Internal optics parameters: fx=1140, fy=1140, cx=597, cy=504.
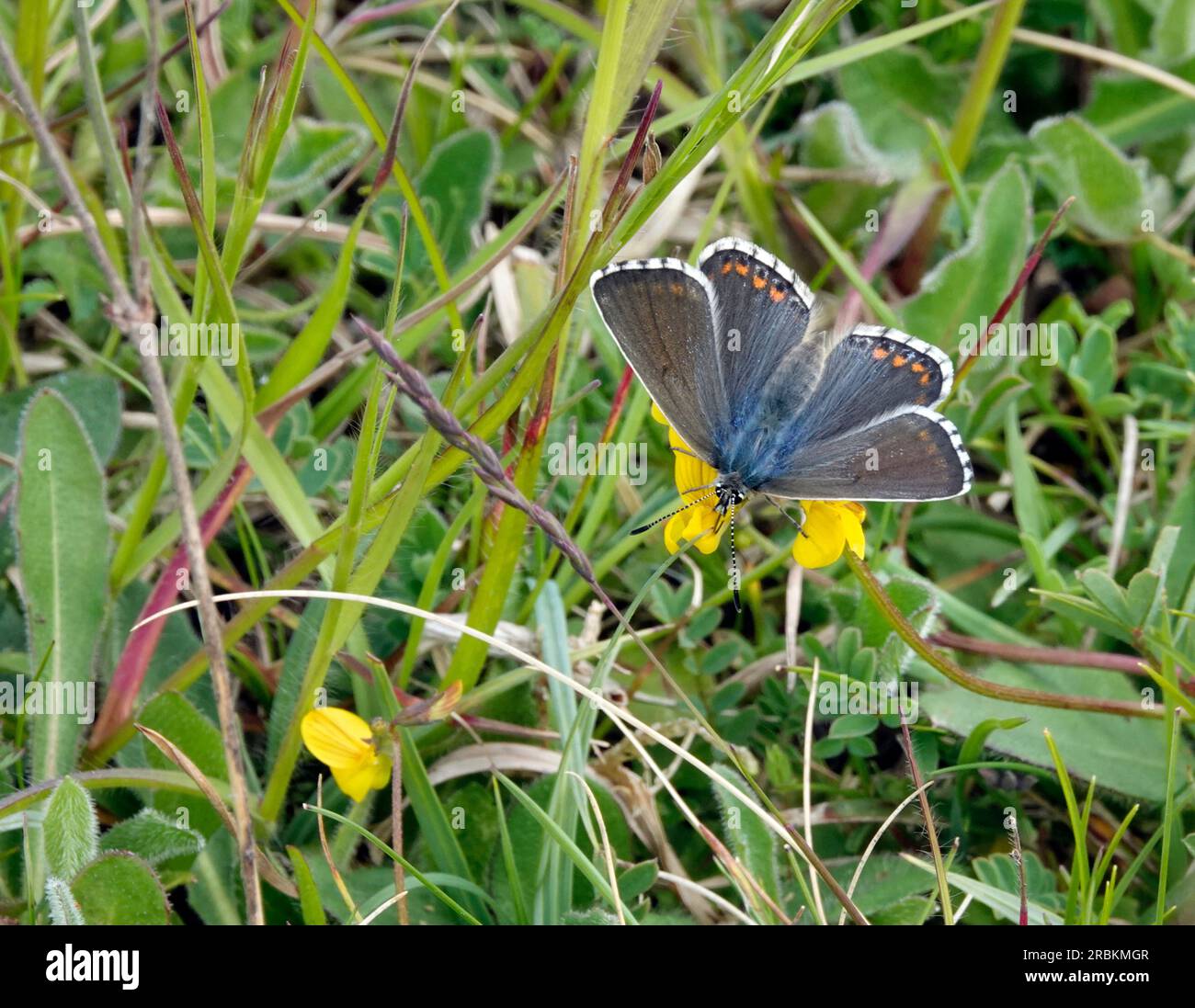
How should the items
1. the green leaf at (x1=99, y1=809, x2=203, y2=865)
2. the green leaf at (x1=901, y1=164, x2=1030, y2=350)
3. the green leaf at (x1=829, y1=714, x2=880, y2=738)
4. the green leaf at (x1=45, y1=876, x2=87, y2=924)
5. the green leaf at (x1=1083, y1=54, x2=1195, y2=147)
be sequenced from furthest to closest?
the green leaf at (x1=1083, y1=54, x2=1195, y2=147), the green leaf at (x1=901, y1=164, x2=1030, y2=350), the green leaf at (x1=829, y1=714, x2=880, y2=738), the green leaf at (x1=99, y1=809, x2=203, y2=865), the green leaf at (x1=45, y1=876, x2=87, y2=924)

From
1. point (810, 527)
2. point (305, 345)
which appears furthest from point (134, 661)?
point (810, 527)

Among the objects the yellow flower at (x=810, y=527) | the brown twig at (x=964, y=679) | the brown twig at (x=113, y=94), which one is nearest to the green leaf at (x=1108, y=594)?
the brown twig at (x=964, y=679)

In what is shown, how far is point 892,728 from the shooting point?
Answer: 2.92 metres

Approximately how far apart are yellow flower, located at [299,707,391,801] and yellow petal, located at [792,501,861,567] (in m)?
1.00

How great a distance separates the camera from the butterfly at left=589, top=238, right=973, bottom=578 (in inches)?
89.6

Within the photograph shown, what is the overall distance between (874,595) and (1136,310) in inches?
88.3

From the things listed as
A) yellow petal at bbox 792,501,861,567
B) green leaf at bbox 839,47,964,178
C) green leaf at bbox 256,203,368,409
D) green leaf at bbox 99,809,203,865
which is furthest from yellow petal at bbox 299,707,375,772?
green leaf at bbox 839,47,964,178

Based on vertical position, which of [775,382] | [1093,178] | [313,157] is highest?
[313,157]

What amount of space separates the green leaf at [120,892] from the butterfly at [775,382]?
1.40 m

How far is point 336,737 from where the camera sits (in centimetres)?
240

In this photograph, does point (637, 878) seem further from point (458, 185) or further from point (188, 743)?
point (458, 185)

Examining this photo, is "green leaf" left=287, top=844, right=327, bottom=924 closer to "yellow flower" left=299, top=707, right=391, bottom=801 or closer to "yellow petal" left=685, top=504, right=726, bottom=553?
"yellow flower" left=299, top=707, right=391, bottom=801

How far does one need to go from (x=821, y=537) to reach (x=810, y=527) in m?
0.06

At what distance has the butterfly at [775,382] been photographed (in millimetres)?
2275
